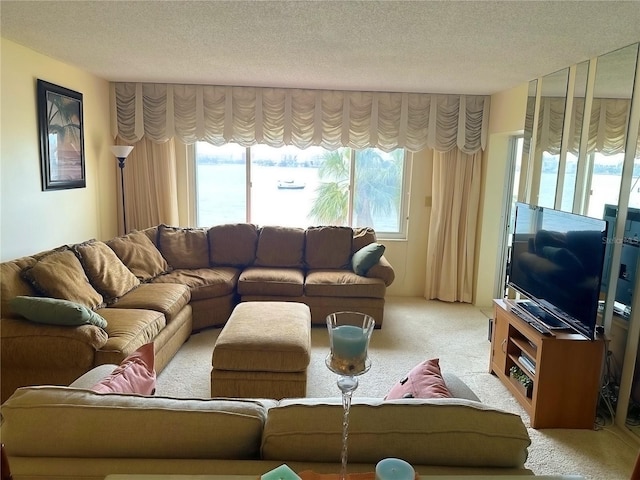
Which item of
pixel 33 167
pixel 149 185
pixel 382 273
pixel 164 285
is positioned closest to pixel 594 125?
pixel 382 273

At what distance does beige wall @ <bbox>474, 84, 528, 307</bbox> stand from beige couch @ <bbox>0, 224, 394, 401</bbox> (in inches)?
51.0

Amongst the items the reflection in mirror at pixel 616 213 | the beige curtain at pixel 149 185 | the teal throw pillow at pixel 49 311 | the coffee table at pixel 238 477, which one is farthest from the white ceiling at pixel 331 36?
the coffee table at pixel 238 477

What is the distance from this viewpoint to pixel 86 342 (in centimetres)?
251

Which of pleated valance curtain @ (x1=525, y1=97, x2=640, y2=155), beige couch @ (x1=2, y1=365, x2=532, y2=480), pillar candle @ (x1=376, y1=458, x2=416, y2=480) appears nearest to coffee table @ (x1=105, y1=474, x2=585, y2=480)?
beige couch @ (x1=2, y1=365, x2=532, y2=480)

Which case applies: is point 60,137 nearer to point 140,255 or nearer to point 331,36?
point 140,255

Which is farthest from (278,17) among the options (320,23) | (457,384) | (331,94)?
(331,94)

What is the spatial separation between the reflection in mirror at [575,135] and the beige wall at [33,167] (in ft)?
12.8

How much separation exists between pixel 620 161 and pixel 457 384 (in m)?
1.81

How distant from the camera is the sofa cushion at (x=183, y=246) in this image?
438 centimetres

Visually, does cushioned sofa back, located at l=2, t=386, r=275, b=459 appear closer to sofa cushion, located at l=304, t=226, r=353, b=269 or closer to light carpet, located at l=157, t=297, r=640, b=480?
light carpet, located at l=157, t=297, r=640, b=480

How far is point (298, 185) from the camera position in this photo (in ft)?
16.9

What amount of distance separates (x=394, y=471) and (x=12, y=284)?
268cm

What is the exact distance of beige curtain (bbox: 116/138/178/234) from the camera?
15.8 ft

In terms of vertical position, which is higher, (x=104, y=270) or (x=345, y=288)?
(x=104, y=270)
